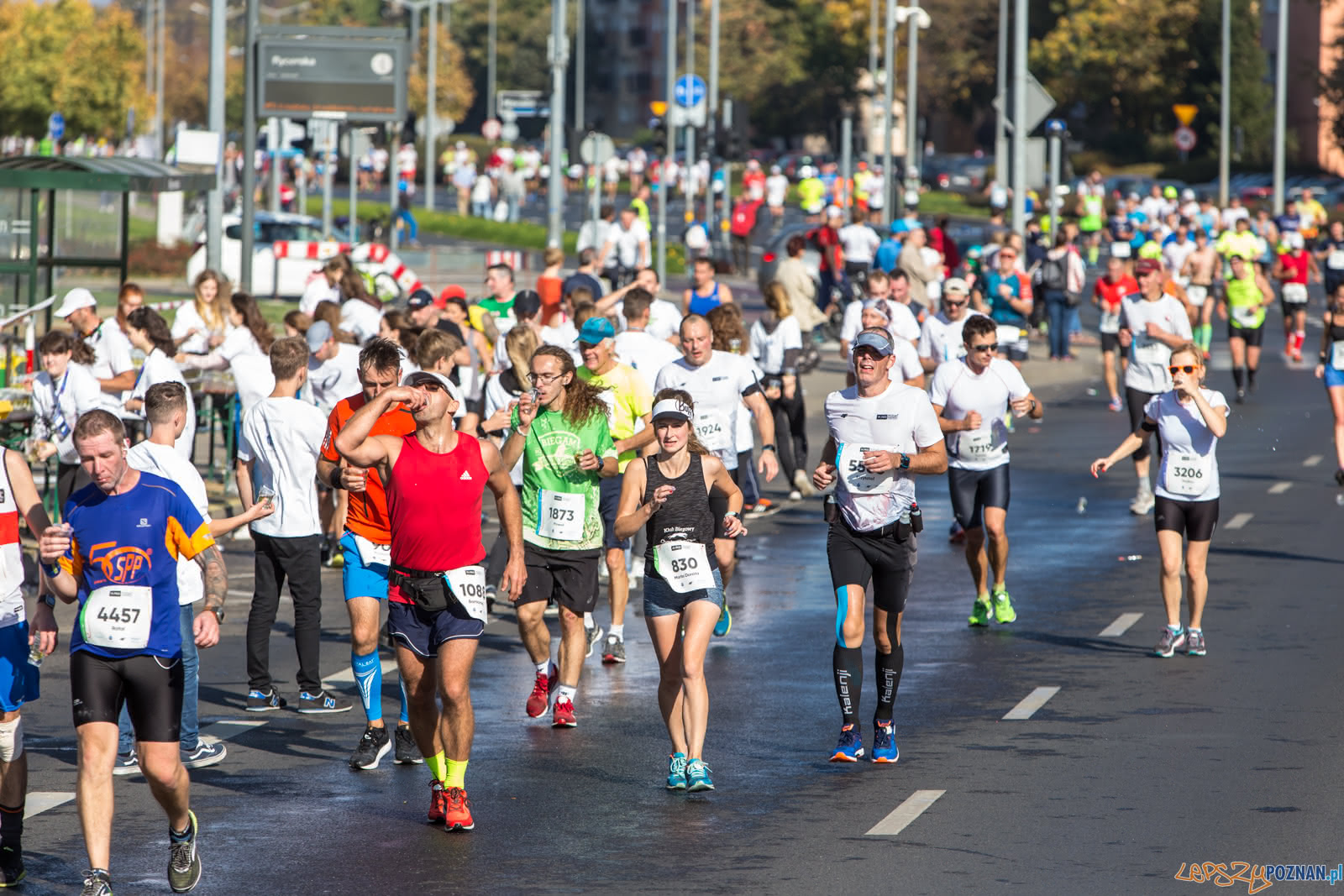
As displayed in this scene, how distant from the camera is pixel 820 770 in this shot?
9.20 metres

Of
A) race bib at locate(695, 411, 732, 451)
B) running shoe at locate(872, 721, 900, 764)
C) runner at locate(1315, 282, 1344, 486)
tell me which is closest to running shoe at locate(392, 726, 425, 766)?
running shoe at locate(872, 721, 900, 764)

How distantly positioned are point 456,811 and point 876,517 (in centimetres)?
240

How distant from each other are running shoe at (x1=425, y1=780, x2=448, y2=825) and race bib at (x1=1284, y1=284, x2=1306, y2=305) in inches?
971

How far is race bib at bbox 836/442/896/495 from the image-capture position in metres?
9.42

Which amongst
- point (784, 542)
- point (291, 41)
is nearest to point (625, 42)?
point (291, 41)

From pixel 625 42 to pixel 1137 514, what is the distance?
128758 mm

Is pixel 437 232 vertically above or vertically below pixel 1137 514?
above

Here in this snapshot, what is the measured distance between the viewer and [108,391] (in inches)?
589

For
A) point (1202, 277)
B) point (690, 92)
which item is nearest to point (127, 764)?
point (1202, 277)

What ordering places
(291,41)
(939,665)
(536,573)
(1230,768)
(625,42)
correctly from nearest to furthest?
(1230,768) < (536,573) < (939,665) < (291,41) < (625,42)

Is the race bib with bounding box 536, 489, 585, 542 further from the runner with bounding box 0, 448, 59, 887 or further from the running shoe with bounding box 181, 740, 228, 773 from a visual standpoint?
the runner with bounding box 0, 448, 59, 887

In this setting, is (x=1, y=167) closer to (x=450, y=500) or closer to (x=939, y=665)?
(x=939, y=665)

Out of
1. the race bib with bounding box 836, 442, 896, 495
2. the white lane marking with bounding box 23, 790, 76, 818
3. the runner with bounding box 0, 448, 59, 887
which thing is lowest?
the white lane marking with bounding box 23, 790, 76, 818

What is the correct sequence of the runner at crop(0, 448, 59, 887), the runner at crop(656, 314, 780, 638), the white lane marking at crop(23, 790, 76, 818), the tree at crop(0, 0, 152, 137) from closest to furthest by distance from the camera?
the runner at crop(0, 448, 59, 887) < the white lane marking at crop(23, 790, 76, 818) < the runner at crop(656, 314, 780, 638) < the tree at crop(0, 0, 152, 137)
